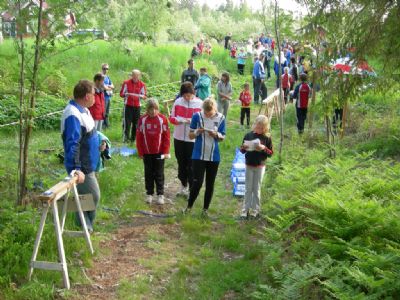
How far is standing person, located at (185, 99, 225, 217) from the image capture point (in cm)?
723

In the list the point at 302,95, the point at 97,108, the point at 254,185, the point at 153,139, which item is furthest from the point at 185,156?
the point at 302,95

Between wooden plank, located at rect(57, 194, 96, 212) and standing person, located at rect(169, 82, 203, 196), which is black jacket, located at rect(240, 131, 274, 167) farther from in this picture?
wooden plank, located at rect(57, 194, 96, 212)

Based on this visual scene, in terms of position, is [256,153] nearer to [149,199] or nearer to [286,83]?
[149,199]

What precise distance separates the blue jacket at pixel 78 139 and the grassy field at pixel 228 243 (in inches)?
34.7

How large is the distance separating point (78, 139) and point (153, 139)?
2.44 metres

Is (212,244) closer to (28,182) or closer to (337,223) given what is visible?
(337,223)

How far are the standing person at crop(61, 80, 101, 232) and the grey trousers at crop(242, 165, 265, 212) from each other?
8.61 feet

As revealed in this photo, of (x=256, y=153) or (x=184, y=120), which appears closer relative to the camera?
(x=256, y=153)

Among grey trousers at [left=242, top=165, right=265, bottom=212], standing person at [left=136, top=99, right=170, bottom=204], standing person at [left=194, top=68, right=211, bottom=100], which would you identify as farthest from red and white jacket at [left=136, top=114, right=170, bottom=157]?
standing person at [left=194, top=68, right=211, bottom=100]

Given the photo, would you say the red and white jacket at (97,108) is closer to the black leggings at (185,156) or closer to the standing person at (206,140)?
the black leggings at (185,156)

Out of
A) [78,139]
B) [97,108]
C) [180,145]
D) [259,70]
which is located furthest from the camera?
[259,70]

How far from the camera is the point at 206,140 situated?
7242 millimetres

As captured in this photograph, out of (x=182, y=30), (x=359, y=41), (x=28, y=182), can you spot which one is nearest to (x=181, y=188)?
(x=28, y=182)

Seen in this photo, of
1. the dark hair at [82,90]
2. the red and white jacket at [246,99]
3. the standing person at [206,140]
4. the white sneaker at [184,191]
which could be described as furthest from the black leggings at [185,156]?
the red and white jacket at [246,99]
